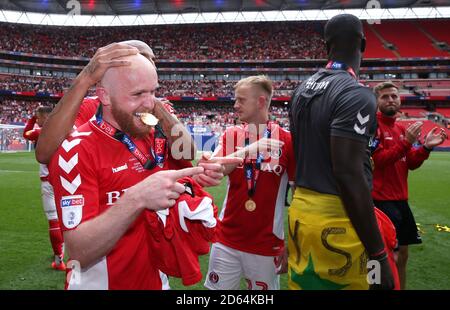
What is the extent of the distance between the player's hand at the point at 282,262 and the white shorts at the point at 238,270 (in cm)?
4

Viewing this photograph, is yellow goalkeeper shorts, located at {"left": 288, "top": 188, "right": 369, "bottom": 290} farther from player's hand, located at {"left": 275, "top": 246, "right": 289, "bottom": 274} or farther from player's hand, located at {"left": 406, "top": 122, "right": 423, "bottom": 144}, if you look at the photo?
player's hand, located at {"left": 406, "top": 122, "right": 423, "bottom": 144}

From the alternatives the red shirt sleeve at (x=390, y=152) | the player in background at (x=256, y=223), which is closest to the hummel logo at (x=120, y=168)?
the player in background at (x=256, y=223)

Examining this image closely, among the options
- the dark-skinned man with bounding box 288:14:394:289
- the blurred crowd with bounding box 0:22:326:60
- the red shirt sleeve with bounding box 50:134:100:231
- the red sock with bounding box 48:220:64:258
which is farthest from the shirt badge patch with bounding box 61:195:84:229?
the blurred crowd with bounding box 0:22:326:60

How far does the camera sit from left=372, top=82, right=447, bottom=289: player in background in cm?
400

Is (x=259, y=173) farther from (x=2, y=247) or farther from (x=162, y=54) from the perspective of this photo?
(x=162, y=54)

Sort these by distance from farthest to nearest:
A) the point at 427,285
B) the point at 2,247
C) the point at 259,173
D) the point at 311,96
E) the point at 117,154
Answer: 1. the point at 2,247
2. the point at 427,285
3. the point at 259,173
4. the point at 311,96
5. the point at 117,154

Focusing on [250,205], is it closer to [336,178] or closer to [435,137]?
[336,178]

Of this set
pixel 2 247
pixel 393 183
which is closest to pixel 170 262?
pixel 393 183

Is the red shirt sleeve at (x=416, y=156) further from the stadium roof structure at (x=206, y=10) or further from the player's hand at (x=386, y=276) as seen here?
the stadium roof structure at (x=206, y=10)

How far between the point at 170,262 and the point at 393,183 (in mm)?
3255

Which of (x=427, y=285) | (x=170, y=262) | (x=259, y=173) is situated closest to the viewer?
(x=170, y=262)

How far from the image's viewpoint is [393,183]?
4223 mm

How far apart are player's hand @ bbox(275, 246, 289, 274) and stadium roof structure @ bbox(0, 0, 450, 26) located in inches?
1774

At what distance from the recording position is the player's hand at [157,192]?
1.51 m
